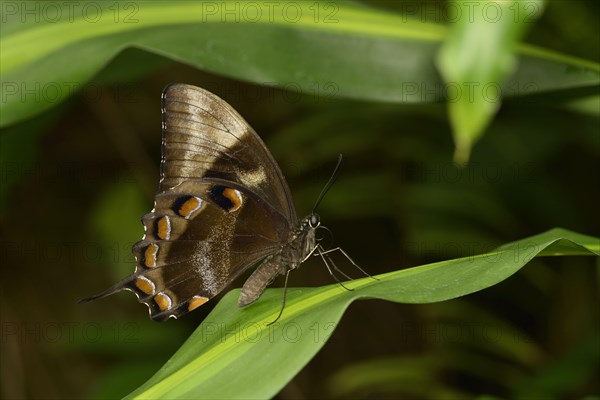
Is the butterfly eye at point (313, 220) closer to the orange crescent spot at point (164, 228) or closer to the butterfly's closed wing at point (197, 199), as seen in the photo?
the butterfly's closed wing at point (197, 199)

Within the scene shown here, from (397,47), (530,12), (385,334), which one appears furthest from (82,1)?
(385,334)

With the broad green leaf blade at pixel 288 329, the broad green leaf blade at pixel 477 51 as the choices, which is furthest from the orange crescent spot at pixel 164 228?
the broad green leaf blade at pixel 477 51

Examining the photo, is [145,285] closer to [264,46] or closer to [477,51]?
[264,46]

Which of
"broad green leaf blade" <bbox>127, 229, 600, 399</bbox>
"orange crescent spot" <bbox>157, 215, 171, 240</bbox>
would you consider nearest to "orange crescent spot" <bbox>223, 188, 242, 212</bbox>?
"orange crescent spot" <bbox>157, 215, 171, 240</bbox>

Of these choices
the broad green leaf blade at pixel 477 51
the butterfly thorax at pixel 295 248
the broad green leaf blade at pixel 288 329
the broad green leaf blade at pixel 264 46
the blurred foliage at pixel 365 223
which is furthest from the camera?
the blurred foliage at pixel 365 223

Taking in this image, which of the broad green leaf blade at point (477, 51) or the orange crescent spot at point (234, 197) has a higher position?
the broad green leaf blade at point (477, 51)

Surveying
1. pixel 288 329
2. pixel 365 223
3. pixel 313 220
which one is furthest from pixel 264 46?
pixel 365 223
